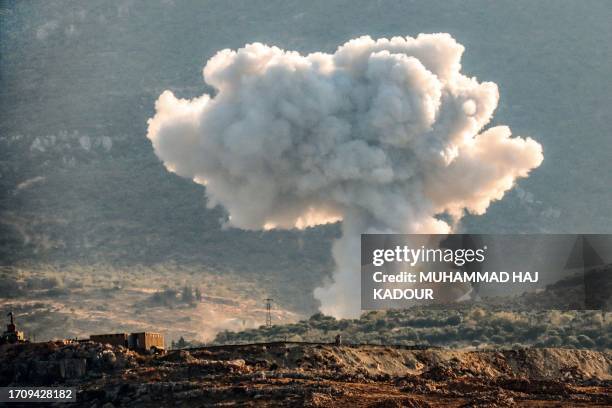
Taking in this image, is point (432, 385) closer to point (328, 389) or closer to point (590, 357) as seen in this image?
point (328, 389)

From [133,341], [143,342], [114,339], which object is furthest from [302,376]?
[114,339]

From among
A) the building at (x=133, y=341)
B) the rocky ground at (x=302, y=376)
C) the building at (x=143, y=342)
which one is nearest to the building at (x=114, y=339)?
the building at (x=133, y=341)

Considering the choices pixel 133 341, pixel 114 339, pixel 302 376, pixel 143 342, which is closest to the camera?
pixel 302 376

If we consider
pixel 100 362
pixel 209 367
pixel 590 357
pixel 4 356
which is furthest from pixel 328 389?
pixel 590 357

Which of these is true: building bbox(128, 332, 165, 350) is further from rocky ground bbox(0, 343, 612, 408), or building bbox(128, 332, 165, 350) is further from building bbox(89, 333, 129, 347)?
rocky ground bbox(0, 343, 612, 408)

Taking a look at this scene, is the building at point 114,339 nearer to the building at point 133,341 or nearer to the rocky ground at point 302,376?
the building at point 133,341

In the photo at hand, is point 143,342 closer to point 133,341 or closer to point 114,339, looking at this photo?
point 133,341

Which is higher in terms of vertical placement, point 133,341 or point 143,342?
point 133,341

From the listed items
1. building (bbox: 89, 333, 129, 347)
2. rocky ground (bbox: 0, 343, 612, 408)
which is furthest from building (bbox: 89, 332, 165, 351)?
rocky ground (bbox: 0, 343, 612, 408)
